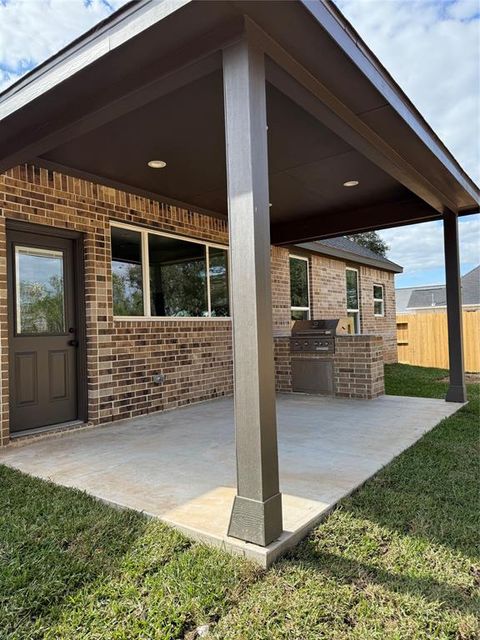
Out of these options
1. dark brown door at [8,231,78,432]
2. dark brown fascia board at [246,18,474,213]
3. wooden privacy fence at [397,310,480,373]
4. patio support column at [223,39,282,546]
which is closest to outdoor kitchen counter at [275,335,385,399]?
dark brown fascia board at [246,18,474,213]

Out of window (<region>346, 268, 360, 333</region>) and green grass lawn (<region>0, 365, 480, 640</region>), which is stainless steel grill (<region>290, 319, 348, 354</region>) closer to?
green grass lawn (<region>0, 365, 480, 640</region>)

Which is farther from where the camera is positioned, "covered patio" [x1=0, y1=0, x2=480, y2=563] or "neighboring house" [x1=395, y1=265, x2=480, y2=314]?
"neighboring house" [x1=395, y1=265, x2=480, y2=314]

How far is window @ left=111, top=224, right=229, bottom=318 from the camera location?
5637 millimetres

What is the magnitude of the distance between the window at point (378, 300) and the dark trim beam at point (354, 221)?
639cm

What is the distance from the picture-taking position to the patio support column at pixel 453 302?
628cm

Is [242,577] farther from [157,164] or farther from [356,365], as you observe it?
[356,365]

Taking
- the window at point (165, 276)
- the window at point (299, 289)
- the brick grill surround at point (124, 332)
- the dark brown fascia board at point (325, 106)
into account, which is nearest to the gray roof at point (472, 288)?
the window at point (299, 289)

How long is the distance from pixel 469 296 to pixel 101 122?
24.3m

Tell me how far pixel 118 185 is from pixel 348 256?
7316mm

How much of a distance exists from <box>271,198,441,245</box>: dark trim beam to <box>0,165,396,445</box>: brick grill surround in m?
Result: 1.27

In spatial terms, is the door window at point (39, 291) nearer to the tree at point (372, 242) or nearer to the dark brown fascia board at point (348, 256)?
the dark brown fascia board at point (348, 256)

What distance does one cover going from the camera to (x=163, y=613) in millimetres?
1799

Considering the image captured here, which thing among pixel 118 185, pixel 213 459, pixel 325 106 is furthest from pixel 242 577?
pixel 118 185

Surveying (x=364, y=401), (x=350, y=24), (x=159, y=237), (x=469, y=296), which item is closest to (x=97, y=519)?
(x=350, y=24)
